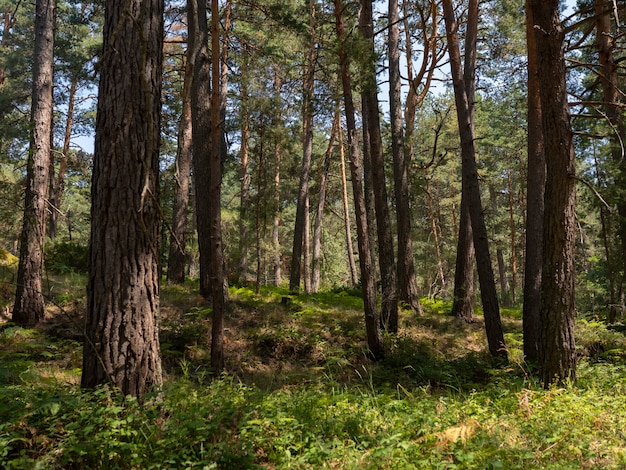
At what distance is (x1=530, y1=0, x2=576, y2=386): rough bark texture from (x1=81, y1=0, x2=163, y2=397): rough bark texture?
4.49 m

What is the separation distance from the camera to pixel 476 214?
Answer: 9227 mm

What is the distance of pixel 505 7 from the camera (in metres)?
12.9

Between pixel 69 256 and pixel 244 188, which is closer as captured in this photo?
pixel 69 256

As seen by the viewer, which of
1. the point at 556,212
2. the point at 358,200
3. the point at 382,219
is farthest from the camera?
the point at 382,219

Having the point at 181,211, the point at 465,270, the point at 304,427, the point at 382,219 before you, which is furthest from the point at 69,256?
the point at 304,427

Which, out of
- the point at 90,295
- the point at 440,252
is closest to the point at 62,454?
the point at 90,295

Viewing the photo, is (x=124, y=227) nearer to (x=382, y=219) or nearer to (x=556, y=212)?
(x=556, y=212)

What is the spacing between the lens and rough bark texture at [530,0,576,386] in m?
5.55

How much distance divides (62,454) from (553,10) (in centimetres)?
669

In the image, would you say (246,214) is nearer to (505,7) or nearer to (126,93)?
(505,7)

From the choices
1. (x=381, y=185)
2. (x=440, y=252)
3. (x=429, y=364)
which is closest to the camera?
(x=429, y=364)

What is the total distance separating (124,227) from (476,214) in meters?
7.19

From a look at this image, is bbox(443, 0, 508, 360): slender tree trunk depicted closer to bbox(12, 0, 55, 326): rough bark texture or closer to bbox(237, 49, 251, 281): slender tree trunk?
bbox(237, 49, 251, 281): slender tree trunk

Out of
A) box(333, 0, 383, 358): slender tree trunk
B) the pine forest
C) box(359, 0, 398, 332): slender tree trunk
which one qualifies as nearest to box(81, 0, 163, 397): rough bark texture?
the pine forest
